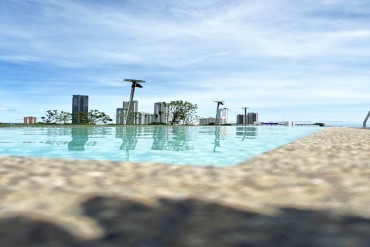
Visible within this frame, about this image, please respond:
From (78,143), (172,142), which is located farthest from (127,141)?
(78,143)

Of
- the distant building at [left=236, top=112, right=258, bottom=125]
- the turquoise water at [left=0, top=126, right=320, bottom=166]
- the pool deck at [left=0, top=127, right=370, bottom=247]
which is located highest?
the distant building at [left=236, top=112, right=258, bottom=125]

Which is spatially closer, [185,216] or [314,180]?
[185,216]

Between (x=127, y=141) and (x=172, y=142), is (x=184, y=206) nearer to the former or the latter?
(x=172, y=142)

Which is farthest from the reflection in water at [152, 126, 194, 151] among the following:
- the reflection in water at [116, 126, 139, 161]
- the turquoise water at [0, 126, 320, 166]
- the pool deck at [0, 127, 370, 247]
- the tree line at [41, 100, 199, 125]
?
the tree line at [41, 100, 199, 125]

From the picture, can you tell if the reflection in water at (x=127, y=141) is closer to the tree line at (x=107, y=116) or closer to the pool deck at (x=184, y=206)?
the pool deck at (x=184, y=206)

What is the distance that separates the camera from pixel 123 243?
1579 millimetres

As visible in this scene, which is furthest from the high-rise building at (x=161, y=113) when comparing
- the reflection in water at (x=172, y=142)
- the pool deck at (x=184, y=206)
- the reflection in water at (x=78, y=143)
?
the pool deck at (x=184, y=206)

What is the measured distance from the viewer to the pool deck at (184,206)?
1.64 metres

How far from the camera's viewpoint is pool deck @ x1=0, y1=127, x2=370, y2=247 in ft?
5.39

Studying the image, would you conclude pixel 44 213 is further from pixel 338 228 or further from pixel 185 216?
pixel 338 228

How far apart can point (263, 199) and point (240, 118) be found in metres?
77.9

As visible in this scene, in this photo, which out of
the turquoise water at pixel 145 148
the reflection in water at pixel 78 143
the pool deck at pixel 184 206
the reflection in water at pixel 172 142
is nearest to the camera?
the pool deck at pixel 184 206

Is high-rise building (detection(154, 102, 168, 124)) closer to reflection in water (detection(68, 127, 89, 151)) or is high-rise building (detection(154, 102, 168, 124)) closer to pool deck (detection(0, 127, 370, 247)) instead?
reflection in water (detection(68, 127, 89, 151))

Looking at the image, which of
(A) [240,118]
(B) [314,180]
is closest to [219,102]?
(A) [240,118]
